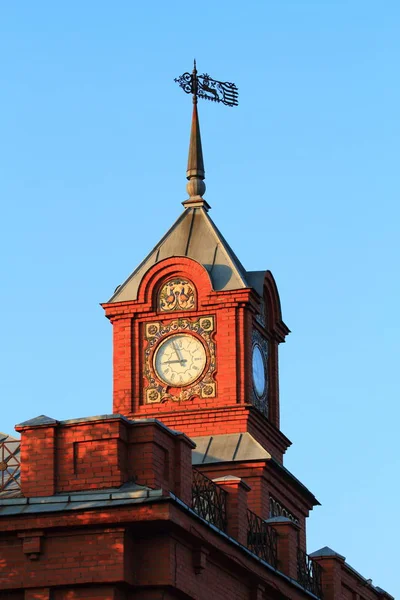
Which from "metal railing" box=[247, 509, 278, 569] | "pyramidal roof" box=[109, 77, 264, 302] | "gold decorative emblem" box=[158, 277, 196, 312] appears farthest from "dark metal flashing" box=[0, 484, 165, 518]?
"pyramidal roof" box=[109, 77, 264, 302]

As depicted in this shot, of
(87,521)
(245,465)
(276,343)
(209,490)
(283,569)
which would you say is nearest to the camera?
(87,521)

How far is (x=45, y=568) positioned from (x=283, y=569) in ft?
21.8

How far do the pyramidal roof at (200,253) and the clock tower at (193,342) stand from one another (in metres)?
0.02

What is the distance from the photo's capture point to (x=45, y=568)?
28.2 m

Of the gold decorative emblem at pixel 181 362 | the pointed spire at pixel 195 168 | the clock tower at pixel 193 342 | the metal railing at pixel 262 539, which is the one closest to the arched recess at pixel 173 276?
the clock tower at pixel 193 342

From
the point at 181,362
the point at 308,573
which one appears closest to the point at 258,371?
the point at 181,362

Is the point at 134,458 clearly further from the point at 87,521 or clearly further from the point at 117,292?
the point at 117,292

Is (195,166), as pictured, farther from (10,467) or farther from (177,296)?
(10,467)

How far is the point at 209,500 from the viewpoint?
1203 inches

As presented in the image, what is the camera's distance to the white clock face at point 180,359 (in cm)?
3959

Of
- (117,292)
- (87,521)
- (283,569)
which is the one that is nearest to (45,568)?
(87,521)

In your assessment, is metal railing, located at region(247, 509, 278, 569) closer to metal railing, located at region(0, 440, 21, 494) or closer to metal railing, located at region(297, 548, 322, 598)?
metal railing, located at region(297, 548, 322, 598)

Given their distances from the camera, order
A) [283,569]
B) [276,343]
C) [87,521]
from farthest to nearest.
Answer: [276,343] → [283,569] → [87,521]

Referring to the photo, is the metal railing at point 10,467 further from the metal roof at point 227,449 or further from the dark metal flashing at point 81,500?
the metal roof at point 227,449
